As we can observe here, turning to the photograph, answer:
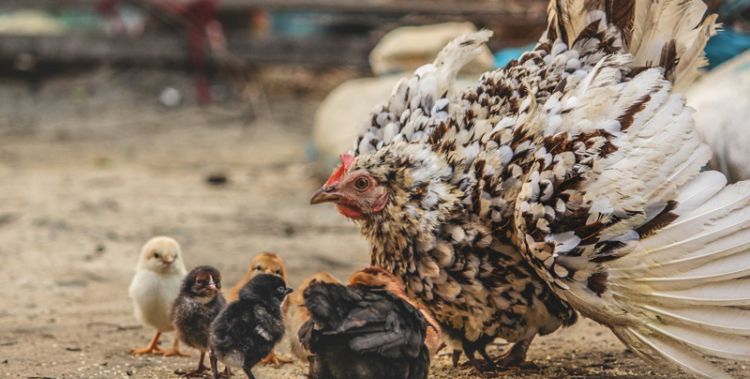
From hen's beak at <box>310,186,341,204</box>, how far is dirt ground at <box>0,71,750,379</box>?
68 cm

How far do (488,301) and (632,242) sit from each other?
0.51 meters

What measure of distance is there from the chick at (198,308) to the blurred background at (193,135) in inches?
8.4

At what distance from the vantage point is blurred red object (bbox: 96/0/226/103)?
1193cm

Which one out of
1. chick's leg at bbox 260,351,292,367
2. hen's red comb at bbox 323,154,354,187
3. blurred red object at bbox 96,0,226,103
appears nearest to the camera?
hen's red comb at bbox 323,154,354,187

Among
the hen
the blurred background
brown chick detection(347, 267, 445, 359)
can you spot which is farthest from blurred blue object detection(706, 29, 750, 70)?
brown chick detection(347, 267, 445, 359)

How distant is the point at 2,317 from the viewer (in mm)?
4359

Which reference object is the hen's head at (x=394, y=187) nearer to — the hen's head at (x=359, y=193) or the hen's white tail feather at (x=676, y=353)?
the hen's head at (x=359, y=193)

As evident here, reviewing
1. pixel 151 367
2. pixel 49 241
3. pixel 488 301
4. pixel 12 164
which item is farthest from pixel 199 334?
pixel 12 164

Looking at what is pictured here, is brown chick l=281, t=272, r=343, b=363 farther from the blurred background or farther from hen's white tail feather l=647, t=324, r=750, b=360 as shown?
hen's white tail feather l=647, t=324, r=750, b=360

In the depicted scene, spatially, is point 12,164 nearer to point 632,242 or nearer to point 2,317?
point 2,317

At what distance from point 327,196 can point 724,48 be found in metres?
3.21

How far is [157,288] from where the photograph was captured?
154 inches


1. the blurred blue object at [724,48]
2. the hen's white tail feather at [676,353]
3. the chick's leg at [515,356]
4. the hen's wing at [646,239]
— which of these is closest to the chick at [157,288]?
the chick's leg at [515,356]

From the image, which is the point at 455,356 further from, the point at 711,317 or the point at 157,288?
the point at 157,288
